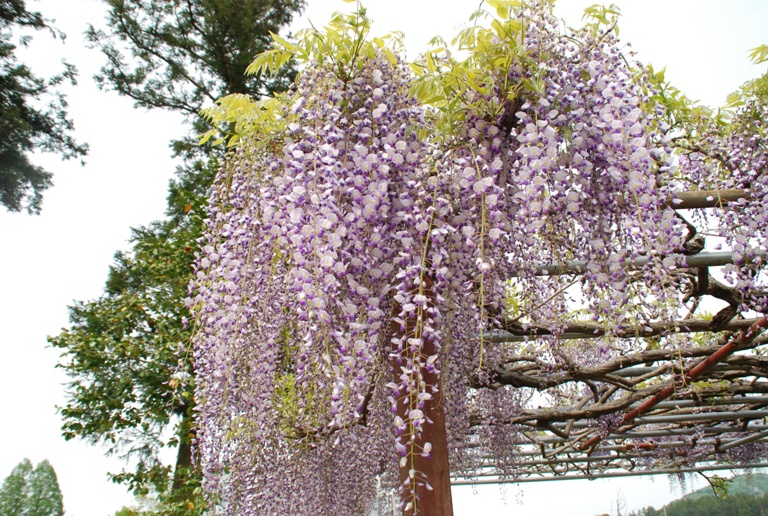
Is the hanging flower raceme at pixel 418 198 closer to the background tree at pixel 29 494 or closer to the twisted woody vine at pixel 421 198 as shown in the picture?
the twisted woody vine at pixel 421 198

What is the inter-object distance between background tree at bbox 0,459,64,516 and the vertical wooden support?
7.80 metres

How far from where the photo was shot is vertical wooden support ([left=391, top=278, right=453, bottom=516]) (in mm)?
1802

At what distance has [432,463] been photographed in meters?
1.85

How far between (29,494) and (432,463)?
8004mm

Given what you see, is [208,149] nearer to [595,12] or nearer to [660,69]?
[660,69]

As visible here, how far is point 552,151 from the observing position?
67.6 inches

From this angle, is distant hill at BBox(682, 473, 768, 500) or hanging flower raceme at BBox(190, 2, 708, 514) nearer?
hanging flower raceme at BBox(190, 2, 708, 514)

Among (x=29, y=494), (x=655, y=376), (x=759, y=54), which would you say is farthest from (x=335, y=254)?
(x=29, y=494)

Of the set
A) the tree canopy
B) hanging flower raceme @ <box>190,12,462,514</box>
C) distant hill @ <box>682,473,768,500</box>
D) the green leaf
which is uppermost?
the tree canopy

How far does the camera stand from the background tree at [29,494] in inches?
300

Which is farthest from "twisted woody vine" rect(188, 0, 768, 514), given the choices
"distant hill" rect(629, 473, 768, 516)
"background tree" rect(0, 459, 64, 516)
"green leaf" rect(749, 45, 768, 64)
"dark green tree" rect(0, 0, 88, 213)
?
"distant hill" rect(629, 473, 768, 516)

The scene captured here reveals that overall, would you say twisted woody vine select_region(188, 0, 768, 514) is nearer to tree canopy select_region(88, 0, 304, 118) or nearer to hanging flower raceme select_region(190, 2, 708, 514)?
hanging flower raceme select_region(190, 2, 708, 514)

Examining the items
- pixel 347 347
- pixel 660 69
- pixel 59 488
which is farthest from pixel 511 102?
pixel 59 488

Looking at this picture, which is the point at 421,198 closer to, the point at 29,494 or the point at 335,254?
the point at 335,254
